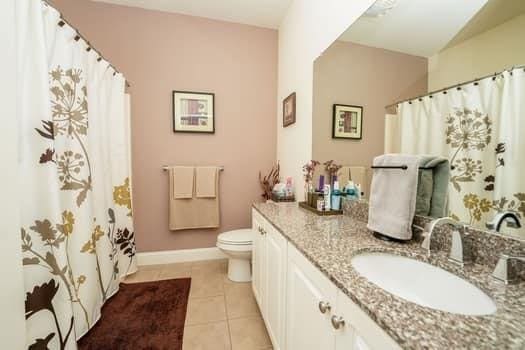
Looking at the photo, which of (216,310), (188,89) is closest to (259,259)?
(216,310)

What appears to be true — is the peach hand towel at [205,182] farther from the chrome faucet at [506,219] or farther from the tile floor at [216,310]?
the chrome faucet at [506,219]

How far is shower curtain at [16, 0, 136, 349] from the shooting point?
994mm

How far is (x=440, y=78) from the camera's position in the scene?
0.88 m

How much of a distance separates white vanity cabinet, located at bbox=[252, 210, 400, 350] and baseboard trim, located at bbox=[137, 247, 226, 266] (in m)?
1.09

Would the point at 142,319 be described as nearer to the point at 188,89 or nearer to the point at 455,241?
the point at 455,241

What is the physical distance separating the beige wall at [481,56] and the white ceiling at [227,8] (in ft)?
5.66

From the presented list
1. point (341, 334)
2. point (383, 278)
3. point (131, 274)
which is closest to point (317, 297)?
point (341, 334)

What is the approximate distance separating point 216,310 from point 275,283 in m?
0.72

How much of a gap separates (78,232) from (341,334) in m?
1.45

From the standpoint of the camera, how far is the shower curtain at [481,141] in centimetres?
67

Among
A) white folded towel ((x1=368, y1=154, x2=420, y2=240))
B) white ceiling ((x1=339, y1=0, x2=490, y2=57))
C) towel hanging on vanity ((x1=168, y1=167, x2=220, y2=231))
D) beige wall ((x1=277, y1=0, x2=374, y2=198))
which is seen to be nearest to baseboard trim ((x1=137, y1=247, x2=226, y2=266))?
towel hanging on vanity ((x1=168, y1=167, x2=220, y2=231))

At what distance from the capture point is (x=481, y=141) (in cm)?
75

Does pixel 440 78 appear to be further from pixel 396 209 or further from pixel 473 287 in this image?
pixel 473 287

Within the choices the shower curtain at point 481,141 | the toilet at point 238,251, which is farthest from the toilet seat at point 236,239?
the shower curtain at point 481,141
